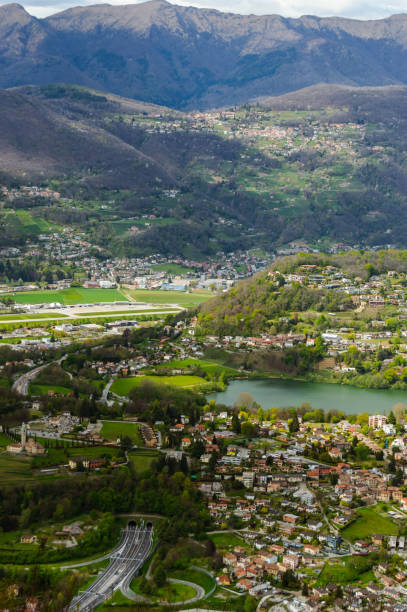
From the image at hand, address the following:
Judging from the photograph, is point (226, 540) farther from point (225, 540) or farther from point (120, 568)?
point (120, 568)

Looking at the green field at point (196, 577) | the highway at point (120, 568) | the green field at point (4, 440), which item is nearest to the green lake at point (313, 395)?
the green field at point (4, 440)

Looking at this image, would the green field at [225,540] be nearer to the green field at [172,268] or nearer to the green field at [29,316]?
the green field at [29,316]

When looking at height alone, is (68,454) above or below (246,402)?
above

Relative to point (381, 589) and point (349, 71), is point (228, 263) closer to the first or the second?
point (381, 589)

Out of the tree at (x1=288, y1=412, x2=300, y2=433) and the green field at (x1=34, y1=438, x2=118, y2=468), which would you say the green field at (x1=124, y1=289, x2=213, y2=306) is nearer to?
the tree at (x1=288, y1=412, x2=300, y2=433)

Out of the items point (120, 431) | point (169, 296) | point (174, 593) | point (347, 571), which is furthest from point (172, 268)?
point (174, 593)

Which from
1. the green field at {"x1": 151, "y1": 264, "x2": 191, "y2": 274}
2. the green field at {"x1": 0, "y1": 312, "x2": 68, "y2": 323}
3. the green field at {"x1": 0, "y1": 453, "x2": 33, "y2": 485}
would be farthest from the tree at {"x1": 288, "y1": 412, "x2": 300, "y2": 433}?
the green field at {"x1": 151, "y1": 264, "x2": 191, "y2": 274}
